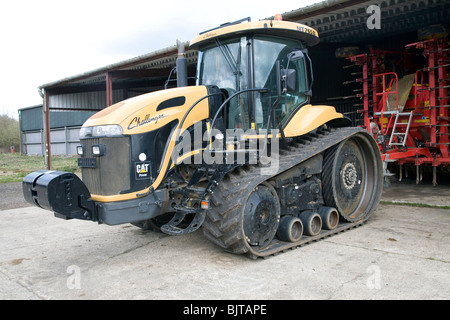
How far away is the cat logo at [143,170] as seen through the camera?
4363 millimetres

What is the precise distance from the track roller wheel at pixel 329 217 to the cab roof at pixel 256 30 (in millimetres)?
2507

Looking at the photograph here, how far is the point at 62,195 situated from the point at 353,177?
4367 mm

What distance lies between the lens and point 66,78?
1561 centimetres

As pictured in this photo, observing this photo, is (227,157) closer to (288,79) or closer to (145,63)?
(288,79)

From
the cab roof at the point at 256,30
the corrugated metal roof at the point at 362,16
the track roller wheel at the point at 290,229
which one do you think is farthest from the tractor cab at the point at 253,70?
the corrugated metal roof at the point at 362,16

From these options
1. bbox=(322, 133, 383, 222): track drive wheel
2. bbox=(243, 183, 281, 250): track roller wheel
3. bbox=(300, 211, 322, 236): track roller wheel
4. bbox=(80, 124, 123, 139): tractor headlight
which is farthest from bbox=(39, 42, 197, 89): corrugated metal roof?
bbox=(243, 183, 281, 250): track roller wheel

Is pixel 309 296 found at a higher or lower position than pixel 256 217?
lower

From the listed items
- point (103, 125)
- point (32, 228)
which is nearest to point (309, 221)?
point (103, 125)

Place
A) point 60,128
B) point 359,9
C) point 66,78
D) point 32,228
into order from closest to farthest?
point 32,228
point 359,9
point 66,78
point 60,128

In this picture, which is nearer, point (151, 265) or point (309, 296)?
point (309, 296)

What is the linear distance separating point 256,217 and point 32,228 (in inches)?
174

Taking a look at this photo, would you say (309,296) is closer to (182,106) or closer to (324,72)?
(182,106)

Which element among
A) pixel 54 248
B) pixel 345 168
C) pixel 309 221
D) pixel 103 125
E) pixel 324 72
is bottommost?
pixel 54 248

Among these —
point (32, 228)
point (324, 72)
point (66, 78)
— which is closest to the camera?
point (32, 228)
